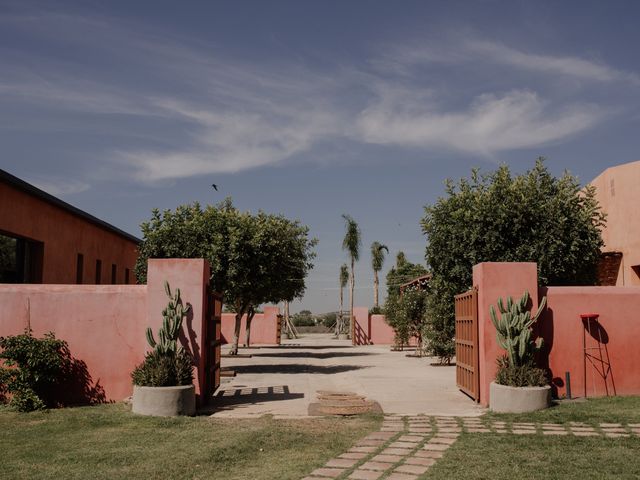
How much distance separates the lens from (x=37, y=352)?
1077 centimetres

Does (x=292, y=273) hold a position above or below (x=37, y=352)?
above

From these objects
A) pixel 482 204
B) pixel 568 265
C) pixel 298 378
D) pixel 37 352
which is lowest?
pixel 298 378

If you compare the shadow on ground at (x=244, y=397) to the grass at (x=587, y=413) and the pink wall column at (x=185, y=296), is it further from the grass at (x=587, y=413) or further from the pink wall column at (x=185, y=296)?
the grass at (x=587, y=413)

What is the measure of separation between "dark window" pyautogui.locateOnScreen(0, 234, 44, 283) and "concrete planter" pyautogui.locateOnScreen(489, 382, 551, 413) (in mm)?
12552

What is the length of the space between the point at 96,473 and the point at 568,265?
1281 cm

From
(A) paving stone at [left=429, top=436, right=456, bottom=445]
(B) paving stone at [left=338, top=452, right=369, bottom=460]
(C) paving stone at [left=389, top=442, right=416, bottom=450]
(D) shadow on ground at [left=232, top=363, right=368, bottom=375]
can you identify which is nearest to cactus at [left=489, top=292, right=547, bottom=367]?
(A) paving stone at [left=429, top=436, right=456, bottom=445]

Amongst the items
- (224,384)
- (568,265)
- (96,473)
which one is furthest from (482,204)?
(96,473)

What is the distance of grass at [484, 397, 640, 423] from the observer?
31.0 feet

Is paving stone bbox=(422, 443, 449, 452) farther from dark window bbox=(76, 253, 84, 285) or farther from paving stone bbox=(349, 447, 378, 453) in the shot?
dark window bbox=(76, 253, 84, 285)

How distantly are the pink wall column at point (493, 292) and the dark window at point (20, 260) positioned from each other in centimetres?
1198

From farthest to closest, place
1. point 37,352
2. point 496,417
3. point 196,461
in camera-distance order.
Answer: point 37,352
point 496,417
point 196,461

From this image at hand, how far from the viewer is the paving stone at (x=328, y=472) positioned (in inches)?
A: 256

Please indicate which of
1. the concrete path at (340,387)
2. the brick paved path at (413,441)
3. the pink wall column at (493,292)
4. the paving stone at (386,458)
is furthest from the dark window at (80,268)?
the paving stone at (386,458)

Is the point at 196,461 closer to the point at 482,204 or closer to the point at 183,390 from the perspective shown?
the point at 183,390
